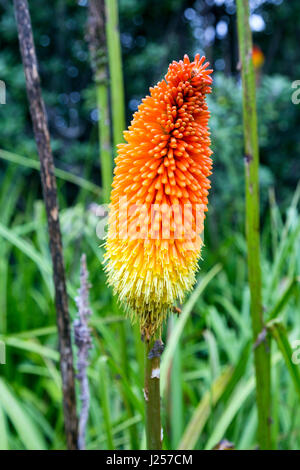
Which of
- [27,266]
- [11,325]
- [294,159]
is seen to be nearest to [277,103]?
[294,159]

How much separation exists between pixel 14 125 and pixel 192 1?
7.93 ft

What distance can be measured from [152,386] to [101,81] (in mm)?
1278

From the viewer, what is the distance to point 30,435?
5.17ft

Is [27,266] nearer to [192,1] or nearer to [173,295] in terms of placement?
[173,295]

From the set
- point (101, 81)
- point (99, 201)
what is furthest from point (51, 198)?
point (99, 201)

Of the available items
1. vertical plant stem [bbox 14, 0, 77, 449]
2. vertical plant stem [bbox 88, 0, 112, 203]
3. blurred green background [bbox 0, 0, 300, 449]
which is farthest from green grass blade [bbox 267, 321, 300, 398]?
vertical plant stem [bbox 88, 0, 112, 203]

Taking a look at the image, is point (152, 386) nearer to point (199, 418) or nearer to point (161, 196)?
point (161, 196)

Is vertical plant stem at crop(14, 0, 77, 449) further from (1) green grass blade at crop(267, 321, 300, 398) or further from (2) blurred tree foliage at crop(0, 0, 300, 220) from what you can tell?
(2) blurred tree foliage at crop(0, 0, 300, 220)

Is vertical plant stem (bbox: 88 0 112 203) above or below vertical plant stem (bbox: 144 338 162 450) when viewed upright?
above

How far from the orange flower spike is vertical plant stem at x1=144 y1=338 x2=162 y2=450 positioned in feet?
0.10

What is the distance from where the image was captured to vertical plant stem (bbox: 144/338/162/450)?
83 cm

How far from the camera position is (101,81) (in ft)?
5.56

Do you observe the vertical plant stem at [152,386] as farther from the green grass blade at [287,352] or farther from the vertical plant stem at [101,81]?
the vertical plant stem at [101,81]

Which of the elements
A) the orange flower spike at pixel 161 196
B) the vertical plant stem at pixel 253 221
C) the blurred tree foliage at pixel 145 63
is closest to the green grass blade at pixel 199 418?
the vertical plant stem at pixel 253 221
